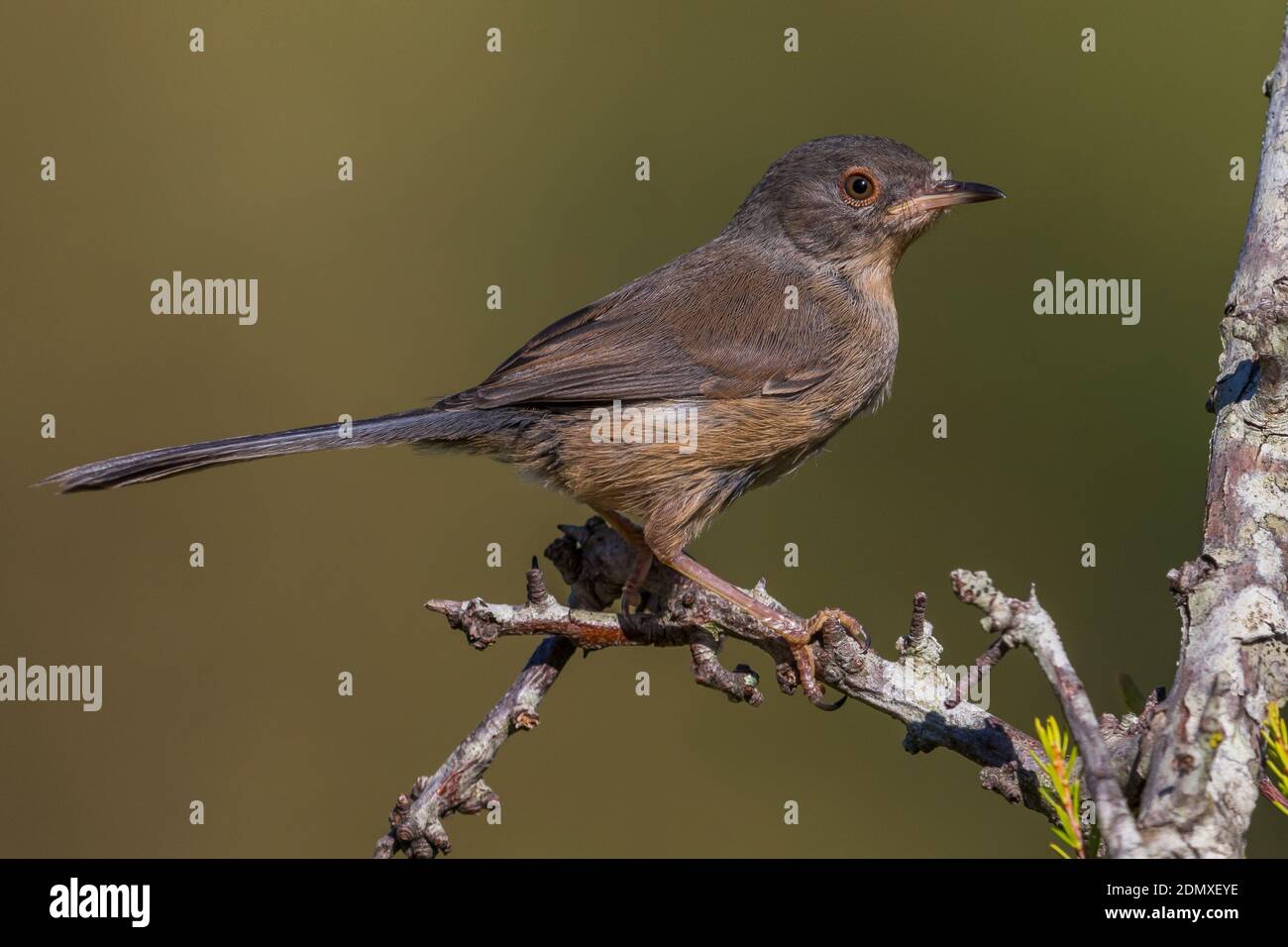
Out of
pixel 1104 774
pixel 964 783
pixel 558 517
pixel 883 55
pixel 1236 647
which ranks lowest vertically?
pixel 964 783

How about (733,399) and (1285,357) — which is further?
(733,399)

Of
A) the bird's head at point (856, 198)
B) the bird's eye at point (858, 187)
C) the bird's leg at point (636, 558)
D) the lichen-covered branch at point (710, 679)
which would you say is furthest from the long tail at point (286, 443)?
the bird's eye at point (858, 187)

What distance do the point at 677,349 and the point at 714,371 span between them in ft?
0.54

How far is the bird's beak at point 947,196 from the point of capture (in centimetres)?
439

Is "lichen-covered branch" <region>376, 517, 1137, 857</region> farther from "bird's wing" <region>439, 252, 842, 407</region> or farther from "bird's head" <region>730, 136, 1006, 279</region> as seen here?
"bird's head" <region>730, 136, 1006, 279</region>

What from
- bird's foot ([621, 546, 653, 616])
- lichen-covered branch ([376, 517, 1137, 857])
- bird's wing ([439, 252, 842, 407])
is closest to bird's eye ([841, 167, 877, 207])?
bird's wing ([439, 252, 842, 407])

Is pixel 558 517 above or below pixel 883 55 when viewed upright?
below

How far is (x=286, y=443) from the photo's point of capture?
357cm

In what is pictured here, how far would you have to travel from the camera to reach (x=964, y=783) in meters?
5.91

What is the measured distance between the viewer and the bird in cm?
405

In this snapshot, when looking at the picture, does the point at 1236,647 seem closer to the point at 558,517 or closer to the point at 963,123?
the point at 558,517

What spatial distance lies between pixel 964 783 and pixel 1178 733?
4.05 meters

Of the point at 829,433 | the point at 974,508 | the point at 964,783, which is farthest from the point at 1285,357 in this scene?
the point at 964,783

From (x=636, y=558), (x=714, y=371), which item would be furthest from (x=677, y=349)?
(x=636, y=558)
